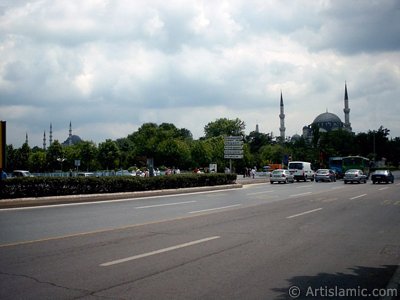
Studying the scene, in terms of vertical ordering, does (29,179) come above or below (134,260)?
above

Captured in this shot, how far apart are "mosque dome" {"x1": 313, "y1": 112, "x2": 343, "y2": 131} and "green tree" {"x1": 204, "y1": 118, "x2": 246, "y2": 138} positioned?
49.0m

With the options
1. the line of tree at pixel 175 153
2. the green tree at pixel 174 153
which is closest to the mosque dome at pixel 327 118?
the line of tree at pixel 175 153

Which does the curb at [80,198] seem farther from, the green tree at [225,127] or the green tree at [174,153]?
the green tree at [225,127]

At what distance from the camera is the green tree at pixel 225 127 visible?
369 ft

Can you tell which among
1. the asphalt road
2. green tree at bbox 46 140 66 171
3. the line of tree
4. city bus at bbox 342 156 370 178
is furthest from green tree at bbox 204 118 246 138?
the asphalt road

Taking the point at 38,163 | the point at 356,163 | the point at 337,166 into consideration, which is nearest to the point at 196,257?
the point at 356,163

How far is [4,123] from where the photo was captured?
1894cm

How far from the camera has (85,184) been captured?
2269 centimetres

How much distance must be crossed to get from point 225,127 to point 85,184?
9048 cm

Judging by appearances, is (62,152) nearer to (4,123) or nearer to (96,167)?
(96,167)

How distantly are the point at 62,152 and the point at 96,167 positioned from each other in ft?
25.5

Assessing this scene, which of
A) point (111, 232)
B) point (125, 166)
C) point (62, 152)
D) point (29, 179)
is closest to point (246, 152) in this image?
point (125, 166)

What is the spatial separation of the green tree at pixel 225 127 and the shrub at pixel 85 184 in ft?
265

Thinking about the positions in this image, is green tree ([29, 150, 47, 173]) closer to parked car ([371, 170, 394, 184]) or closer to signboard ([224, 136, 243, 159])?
signboard ([224, 136, 243, 159])
